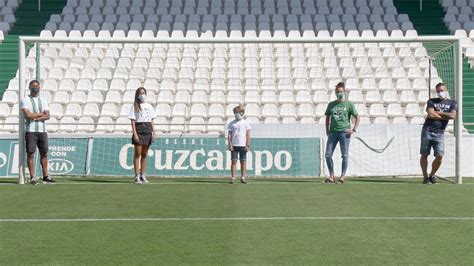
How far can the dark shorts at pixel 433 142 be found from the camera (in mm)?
14430

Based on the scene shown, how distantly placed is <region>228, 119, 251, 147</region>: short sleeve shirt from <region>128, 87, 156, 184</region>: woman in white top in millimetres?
1640

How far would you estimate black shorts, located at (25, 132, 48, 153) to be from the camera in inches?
559

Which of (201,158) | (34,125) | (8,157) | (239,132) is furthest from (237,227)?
(8,157)

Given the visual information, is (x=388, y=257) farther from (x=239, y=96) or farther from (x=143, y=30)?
(x=143, y=30)

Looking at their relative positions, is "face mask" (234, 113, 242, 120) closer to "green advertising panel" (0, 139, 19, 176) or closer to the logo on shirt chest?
the logo on shirt chest

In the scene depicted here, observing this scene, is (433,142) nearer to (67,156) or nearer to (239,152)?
(239,152)

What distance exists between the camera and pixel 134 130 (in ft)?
46.5

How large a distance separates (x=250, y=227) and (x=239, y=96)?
1439 cm

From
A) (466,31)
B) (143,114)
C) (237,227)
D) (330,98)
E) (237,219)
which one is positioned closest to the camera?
(237,227)

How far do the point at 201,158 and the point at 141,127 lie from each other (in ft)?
11.2

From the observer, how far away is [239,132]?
1520 cm

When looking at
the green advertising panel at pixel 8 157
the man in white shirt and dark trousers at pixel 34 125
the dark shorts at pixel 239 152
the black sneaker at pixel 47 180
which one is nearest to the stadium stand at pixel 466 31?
the dark shorts at pixel 239 152

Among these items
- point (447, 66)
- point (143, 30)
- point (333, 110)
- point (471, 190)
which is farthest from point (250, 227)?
point (143, 30)

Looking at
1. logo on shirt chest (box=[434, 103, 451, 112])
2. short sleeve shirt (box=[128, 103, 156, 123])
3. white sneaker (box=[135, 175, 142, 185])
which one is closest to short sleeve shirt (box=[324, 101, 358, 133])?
logo on shirt chest (box=[434, 103, 451, 112])
